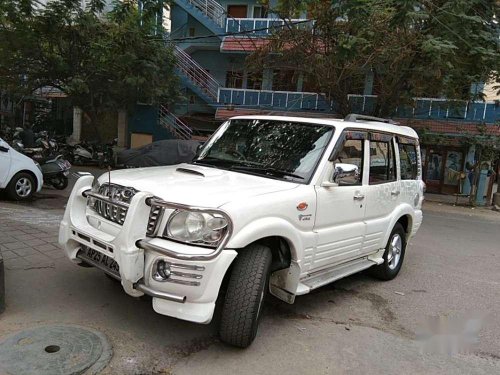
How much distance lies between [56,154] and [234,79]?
1148 centimetres

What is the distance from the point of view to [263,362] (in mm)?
3633

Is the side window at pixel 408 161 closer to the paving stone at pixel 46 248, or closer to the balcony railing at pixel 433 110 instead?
the paving stone at pixel 46 248

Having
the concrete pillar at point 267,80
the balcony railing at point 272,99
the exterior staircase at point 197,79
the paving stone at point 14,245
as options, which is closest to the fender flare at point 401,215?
the paving stone at point 14,245

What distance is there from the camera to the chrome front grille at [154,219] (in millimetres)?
3527

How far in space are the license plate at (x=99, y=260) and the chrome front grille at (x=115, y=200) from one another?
31cm

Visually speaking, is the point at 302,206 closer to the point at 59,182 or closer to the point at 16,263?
the point at 16,263

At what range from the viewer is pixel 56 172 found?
11219 millimetres

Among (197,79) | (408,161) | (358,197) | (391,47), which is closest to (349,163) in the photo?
(358,197)

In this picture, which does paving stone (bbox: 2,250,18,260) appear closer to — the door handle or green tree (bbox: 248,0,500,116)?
the door handle

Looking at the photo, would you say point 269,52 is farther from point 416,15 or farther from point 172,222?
point 172,222

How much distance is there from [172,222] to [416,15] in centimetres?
813

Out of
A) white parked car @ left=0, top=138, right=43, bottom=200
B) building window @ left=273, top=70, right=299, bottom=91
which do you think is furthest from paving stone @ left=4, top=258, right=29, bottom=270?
building window @ left=273, top=70, right=299, bottom=91

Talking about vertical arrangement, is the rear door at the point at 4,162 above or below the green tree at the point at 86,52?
below

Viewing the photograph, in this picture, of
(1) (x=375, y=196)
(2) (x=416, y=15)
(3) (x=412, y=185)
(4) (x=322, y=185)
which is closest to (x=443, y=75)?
(2) (x=416, y=15)
